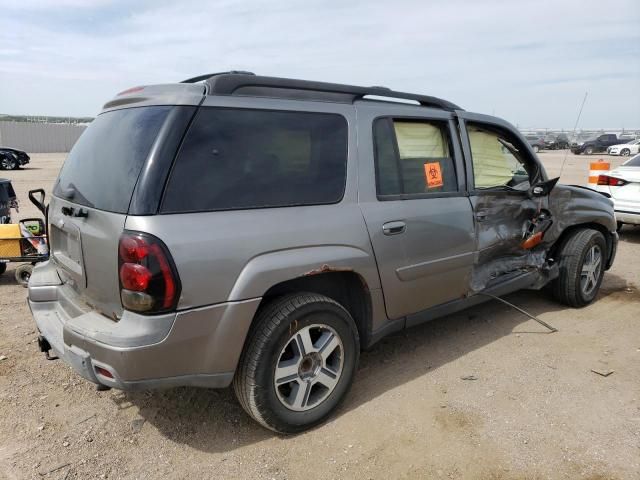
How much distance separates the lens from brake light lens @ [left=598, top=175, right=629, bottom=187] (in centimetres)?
800

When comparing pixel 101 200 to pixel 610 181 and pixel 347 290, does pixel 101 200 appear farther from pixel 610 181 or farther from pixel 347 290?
pixel 610 181

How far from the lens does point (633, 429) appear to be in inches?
119

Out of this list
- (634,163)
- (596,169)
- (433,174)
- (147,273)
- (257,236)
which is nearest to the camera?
(147,273)

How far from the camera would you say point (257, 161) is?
2.77 metres

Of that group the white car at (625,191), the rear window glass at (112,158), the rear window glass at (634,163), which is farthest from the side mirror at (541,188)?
the rear window glass at (634,163)

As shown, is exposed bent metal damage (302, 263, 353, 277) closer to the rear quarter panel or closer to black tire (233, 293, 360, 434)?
the rear quarter panel

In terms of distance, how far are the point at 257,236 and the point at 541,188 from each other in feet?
9.50

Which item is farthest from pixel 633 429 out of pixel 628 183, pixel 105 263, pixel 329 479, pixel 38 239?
pixel 628 183

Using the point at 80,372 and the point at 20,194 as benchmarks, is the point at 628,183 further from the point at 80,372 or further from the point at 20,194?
the point at 20,194

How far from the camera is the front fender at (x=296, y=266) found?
2.59m

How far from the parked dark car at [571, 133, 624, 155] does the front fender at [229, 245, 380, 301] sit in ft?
132

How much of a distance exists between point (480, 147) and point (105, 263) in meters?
3.01

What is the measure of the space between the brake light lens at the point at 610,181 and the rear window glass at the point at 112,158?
768cm

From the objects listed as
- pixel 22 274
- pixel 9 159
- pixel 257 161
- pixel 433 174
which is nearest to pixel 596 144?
pixel 9 159
